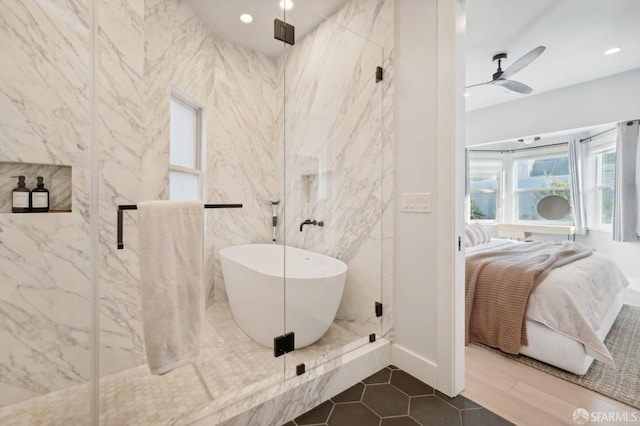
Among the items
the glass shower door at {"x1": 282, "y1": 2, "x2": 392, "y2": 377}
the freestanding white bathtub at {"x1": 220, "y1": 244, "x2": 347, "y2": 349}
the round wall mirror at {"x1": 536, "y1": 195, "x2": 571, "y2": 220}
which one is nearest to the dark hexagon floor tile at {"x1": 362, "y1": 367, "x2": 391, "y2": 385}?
the glass shower door at {"x1": 282, "y1": 2, "x2": 392, "y2": 377}

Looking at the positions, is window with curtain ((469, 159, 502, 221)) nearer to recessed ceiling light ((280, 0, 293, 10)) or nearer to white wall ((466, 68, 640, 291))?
white wall ((466, 68, 640, 291))

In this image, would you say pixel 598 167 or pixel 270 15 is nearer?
pixel 270 15

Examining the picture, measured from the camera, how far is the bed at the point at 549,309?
1.91 metres

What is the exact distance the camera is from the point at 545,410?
5.12ft

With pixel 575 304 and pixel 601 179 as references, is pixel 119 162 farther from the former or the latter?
pixel 601 179

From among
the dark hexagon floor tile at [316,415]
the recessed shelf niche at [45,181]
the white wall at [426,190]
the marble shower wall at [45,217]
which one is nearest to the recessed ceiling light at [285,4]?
the white wall at [426,190]

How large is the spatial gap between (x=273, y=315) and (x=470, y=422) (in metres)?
1.23

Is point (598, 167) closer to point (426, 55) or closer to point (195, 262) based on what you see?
point (426, 55)

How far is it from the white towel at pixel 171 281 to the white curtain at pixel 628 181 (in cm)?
553

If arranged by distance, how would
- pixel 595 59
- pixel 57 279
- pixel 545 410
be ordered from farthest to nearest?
pixel 595 59 → pixel 545 410 → pixel 57 279

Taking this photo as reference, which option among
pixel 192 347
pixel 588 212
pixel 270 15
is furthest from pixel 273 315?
pixel 588 212

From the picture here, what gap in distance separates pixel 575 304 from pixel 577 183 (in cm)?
403

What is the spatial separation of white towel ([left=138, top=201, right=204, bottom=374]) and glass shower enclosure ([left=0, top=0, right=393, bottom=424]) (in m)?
0.16

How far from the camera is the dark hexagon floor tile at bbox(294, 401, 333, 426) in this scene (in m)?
1.46
